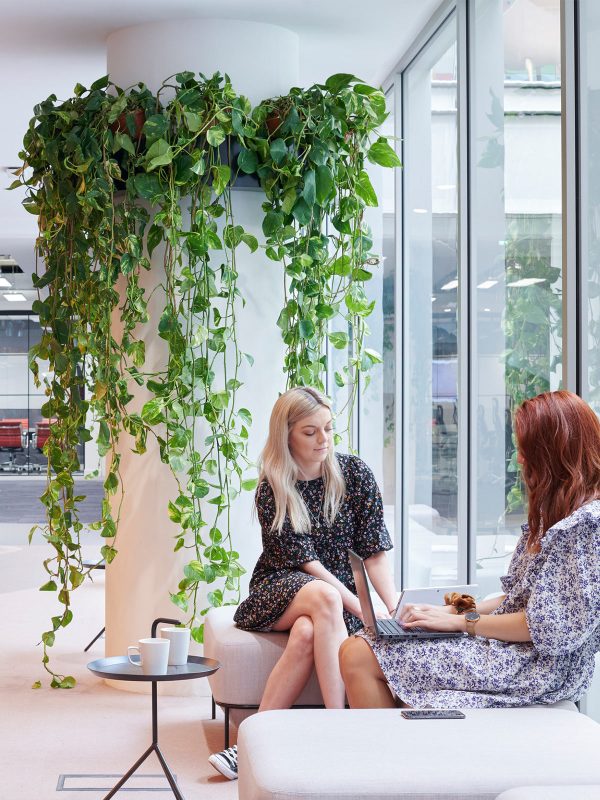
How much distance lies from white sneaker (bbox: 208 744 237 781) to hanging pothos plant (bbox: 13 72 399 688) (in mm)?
910

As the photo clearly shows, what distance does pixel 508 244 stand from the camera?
3574 mm

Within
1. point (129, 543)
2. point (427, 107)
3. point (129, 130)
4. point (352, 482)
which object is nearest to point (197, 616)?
point (129, 543)

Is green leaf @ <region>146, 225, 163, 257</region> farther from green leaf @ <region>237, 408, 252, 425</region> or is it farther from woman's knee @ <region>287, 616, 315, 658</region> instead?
woman's knee @ <region>287, 616, 315, 658</region>

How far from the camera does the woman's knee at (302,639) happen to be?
3275mm

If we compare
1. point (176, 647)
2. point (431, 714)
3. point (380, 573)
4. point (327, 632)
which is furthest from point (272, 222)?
point (431, 714)

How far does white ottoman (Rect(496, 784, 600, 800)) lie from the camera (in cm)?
177

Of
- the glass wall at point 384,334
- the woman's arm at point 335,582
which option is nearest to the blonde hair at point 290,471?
the woman's arm at point 335,582

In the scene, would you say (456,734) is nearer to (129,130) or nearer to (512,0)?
(512,0)

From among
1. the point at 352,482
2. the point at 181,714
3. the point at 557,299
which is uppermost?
the point at 557,299

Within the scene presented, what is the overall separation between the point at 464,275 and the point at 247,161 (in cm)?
104

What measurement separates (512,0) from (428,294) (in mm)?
1458

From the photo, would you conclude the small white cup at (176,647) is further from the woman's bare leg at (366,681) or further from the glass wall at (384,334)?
the glass wall at (384,334)

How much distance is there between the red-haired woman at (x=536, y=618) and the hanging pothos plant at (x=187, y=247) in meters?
1.73

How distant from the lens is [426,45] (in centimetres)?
470
